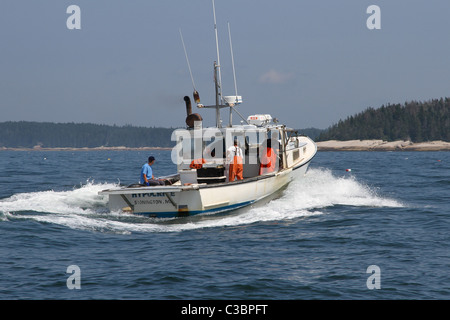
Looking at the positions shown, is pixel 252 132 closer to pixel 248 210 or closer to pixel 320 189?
pixel 248 210

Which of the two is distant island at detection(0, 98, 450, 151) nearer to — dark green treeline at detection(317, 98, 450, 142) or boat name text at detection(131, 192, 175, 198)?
dark green treeline at detection(317, 98, 450, 142)

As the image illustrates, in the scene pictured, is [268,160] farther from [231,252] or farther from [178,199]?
[231,252]

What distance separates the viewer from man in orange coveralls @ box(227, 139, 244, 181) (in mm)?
16000

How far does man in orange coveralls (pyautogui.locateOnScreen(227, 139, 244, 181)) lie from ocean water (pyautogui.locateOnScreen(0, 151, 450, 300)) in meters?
1.10

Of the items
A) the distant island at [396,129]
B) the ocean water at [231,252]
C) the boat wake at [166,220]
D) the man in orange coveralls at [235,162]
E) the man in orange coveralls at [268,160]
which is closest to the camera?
the ocean water at [231,252]

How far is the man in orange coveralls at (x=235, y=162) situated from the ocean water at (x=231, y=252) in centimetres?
110

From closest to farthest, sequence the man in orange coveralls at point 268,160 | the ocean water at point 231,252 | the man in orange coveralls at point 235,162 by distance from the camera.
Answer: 1. the ocean water at point 231,252
2. the man in orange coveralls at point 235,162
3. the man in orange coveralls at point 268,160

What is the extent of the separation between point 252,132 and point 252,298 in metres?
9.68

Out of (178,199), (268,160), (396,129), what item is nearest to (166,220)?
(178,199)

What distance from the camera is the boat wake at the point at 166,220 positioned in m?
13.8

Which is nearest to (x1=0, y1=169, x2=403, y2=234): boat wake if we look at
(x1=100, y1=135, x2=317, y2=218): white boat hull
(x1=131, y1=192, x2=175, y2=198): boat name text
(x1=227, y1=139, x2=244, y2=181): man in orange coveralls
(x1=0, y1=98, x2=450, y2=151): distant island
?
(x1=100, y1=135, x2=317, y2=218): white boat hull

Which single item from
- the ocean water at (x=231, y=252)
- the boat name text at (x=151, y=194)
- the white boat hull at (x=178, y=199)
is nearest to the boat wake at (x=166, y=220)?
→ the ocean water at (x=231, y=252)

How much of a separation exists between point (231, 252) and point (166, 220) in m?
3.89

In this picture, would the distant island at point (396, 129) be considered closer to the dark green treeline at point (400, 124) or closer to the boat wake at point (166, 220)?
the dark green treeline at point (400, 124)
